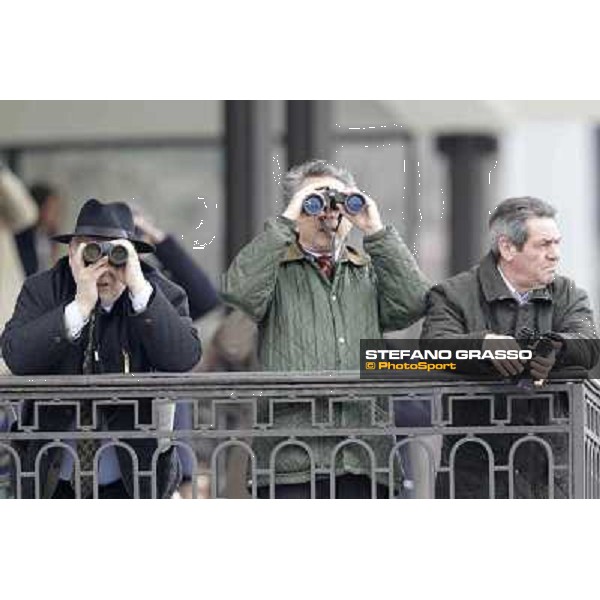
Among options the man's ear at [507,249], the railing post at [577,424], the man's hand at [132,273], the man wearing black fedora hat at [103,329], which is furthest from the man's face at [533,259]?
the man's hand at [132,273]

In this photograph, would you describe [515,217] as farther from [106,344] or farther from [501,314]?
[106,344]

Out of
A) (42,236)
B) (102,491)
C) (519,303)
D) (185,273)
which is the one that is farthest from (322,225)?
(42,236)

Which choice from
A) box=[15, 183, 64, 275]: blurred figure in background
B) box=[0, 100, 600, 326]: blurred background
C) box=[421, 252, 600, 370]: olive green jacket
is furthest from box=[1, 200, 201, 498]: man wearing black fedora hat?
box=[0, 100, 600, 326]: blurred background

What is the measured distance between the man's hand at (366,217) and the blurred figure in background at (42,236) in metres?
2.80

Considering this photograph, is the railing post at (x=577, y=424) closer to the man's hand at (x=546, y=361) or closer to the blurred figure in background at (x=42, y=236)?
the man's hand at (x=546, y=361)

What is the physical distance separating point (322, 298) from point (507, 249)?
77 centimetres

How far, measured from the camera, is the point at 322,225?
10750 millimetres

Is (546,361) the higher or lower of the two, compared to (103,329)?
lower

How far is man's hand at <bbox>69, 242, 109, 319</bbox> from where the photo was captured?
10.8m

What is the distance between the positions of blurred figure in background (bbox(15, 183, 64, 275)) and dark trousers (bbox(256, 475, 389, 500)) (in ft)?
8.50

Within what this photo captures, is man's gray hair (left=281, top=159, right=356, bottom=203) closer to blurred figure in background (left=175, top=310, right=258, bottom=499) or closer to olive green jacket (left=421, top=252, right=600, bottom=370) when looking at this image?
olive green jacket (left=421, top=252, right=600, bottom=370)

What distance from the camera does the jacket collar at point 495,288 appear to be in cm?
1079
